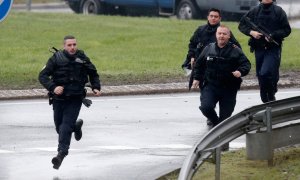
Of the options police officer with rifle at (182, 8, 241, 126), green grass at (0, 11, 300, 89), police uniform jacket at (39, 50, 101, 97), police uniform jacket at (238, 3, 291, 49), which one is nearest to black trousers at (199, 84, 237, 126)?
police officer with rifle at (182, 8, 241, 126)

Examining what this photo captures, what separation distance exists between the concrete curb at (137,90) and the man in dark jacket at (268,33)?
3990 mm

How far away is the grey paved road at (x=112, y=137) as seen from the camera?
1351 cm

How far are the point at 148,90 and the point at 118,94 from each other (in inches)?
21.8

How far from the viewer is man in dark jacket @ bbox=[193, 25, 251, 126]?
14.5 metres

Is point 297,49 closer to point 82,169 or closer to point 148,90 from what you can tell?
point 148,90

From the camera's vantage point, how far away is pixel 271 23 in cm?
1681

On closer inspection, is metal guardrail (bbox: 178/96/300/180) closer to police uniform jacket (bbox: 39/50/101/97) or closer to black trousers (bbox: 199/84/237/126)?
black trousers (bbox: 199/84/237/126)

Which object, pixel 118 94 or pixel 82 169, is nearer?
pixel 82 169

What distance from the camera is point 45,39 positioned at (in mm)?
29094

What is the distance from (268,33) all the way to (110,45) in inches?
460

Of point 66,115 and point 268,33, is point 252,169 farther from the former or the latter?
point 268,33

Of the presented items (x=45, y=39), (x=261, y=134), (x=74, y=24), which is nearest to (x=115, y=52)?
(x=45, y=39)

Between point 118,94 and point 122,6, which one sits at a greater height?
point 118,94

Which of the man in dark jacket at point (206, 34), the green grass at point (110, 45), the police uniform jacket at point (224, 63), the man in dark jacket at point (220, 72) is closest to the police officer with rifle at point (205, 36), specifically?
the man in dark jacket at point (206, 34)
